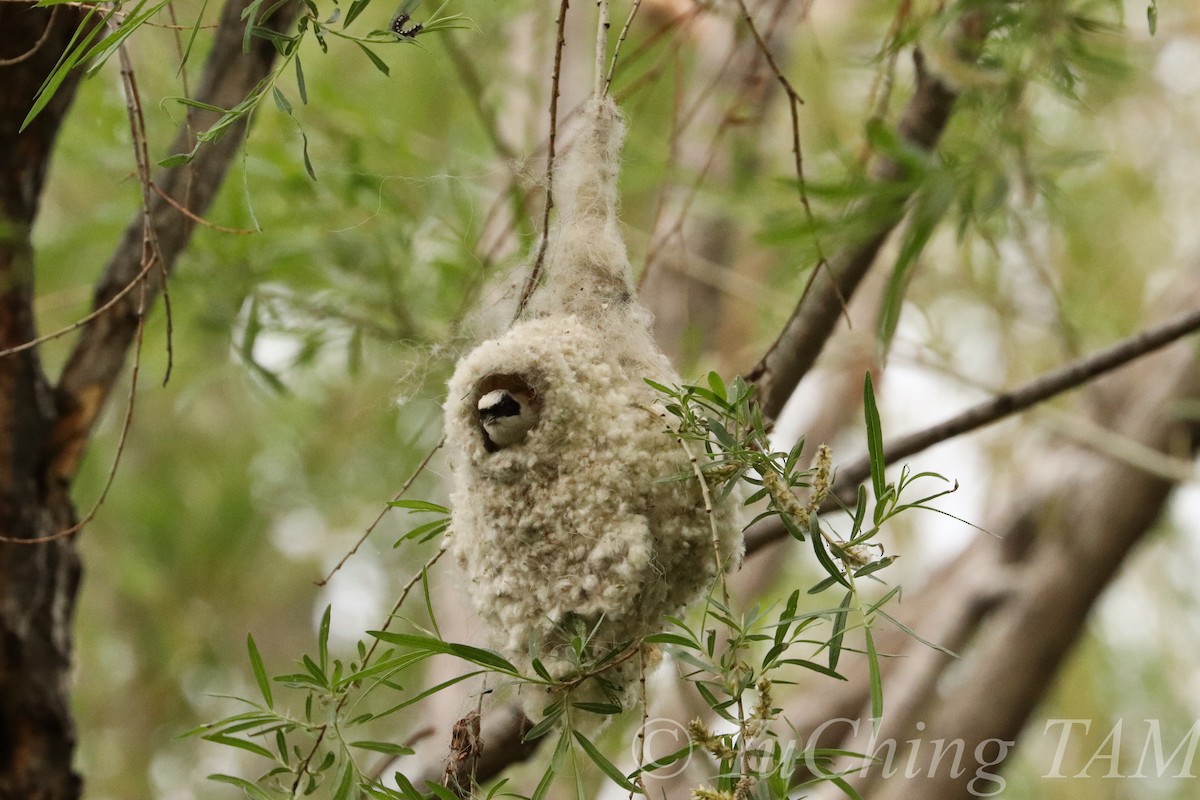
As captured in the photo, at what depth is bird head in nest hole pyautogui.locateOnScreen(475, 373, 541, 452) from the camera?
561 millimetres

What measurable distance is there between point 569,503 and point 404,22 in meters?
0.25

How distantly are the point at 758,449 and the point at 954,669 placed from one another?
1.38 metres

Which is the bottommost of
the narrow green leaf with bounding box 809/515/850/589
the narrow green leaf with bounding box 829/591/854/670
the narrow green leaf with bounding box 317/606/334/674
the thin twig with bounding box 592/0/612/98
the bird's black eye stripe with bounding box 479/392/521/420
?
the narrow green leaf with bounding box 829/591/854/670

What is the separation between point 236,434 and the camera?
288 cm

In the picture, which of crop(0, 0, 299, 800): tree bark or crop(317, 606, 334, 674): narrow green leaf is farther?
crop(0, 0, 299, 800): tree bark

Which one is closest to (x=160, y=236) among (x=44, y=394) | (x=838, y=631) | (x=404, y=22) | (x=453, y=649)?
(x=44, y=394)

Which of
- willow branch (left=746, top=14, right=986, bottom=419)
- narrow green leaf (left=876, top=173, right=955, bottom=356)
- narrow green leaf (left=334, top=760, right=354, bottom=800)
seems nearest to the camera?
narrow green leaf (left=334, top=760, right=354, bottom=800)

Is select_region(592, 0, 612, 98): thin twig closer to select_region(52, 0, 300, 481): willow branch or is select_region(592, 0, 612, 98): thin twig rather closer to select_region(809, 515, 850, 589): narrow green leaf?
select_region(809, 515, 850, 589): narrow green leaf

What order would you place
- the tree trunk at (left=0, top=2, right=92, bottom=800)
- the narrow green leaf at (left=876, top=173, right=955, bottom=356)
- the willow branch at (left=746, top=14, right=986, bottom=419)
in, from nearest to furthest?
the narrow green leaf at (left=876, top=173, right=955, bottom=356) → the willow branch at (left=746, top=14, right=986, bottom=419) → the tree trunk at (left=0, top=2, right=92, bottom=800)

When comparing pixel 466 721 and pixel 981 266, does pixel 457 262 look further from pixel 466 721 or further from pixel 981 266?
pixel 981 266

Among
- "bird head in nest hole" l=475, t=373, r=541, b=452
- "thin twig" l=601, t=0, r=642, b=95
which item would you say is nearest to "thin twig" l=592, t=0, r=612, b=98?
"thin twig" l=601, t=0, r=642, b=95

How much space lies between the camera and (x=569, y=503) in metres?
0.56

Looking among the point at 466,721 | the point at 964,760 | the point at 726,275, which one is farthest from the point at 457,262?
the point at 964,760

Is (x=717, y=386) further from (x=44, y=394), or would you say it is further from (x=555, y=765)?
(x=44, y=394)
